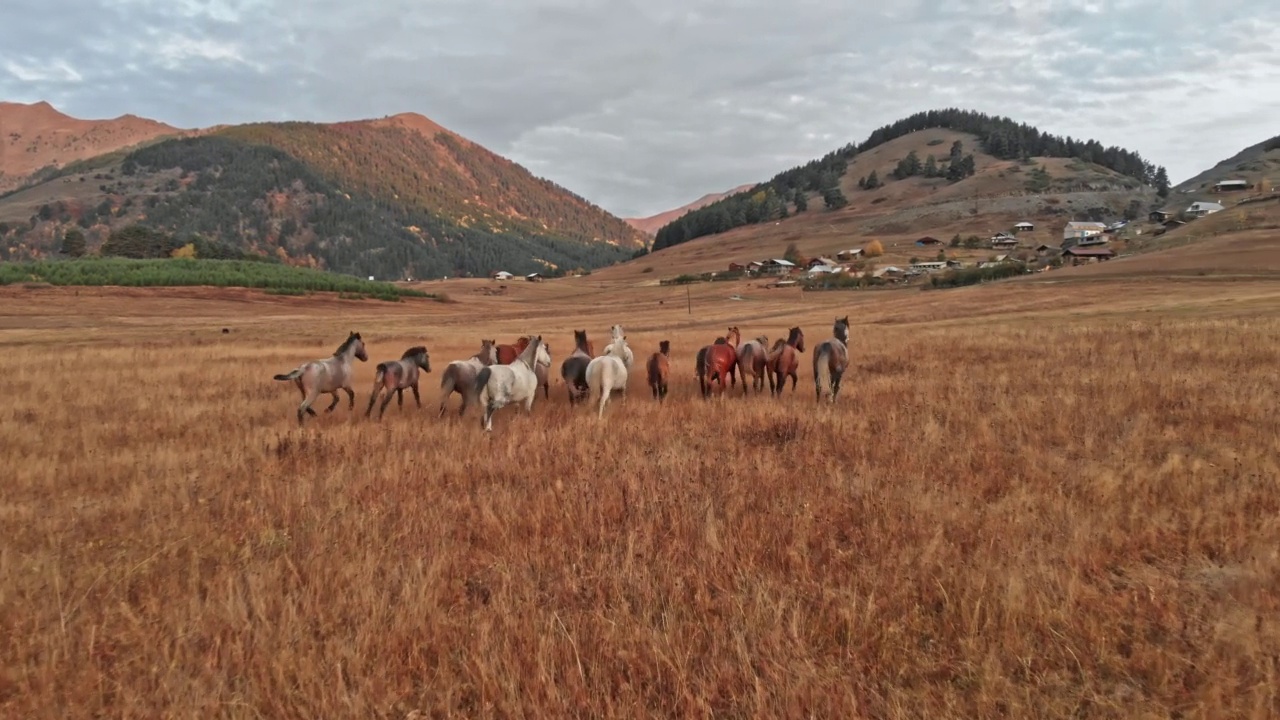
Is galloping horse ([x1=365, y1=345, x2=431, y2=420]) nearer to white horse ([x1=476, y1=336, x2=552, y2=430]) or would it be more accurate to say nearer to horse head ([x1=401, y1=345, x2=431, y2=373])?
horse head ([x1=401, y1=345, x2=431, y2=373])

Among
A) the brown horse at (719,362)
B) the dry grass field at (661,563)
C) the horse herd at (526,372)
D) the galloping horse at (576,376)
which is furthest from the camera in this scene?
the brown horse at (719,362)

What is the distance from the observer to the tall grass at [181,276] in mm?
61500

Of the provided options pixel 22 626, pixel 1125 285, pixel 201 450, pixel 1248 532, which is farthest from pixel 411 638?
pixel 1125 285

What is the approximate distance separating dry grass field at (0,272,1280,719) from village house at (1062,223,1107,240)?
11846cm

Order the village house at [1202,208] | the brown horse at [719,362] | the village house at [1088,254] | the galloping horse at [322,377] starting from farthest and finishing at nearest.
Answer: the village house at [1202,208] → the village house at [1088,254] → the brown horse at [719,362] → the galloping horse at [322,377]

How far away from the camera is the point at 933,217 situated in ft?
470

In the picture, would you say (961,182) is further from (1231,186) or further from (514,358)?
(514,358)

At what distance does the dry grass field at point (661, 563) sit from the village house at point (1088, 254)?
283 feet

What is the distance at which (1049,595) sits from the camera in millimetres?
4227

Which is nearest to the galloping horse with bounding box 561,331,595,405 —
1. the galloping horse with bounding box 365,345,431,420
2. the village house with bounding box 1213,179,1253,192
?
the galloping horse with bounding box 365,345,431,420

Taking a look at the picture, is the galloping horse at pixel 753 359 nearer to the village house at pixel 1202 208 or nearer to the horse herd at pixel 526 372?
the horse herd at pixel 526 372

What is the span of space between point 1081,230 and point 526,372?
5260 inches

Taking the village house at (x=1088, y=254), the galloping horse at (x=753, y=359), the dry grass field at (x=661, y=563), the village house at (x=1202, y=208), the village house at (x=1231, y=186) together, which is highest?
the village house at (x=1231, y=186)

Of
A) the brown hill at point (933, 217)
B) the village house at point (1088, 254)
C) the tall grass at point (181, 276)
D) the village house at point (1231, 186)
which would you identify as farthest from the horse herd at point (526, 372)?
the village house at point (1231, 186)
